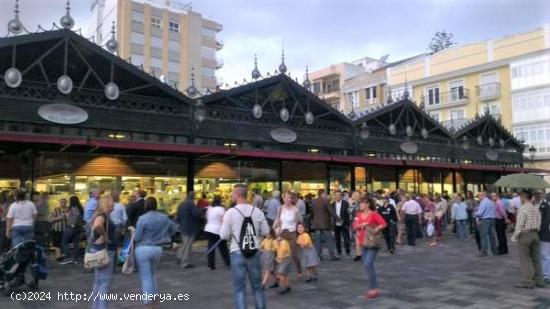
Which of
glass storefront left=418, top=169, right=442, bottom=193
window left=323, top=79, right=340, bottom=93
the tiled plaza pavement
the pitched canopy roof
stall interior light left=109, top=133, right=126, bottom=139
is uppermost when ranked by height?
window left=323, top=79, right=340, bottom=93

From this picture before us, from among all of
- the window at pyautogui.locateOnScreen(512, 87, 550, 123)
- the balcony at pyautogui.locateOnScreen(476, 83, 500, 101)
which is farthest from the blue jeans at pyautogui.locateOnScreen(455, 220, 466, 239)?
the balcony at pyautogui.locateOnScreen(476, 83, 500, 101)

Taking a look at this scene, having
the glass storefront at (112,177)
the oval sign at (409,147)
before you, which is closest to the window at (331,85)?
the oval sign at (409,147)

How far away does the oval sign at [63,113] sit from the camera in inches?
498

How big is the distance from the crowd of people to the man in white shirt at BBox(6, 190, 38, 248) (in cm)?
2

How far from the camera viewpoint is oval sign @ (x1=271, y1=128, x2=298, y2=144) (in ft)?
56.6

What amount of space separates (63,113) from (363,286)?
898 cm

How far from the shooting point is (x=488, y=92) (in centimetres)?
4141

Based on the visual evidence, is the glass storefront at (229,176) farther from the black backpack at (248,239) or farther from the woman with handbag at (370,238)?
the black backpack at (248,239)

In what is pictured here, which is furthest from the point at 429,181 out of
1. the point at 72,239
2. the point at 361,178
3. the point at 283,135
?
the point at 72,239

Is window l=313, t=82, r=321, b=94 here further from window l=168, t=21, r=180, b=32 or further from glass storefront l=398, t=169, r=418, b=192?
glass storefront l=398, t=169, r=418, b=192

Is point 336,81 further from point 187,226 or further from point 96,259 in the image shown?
point 96,259

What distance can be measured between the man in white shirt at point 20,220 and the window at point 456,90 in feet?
133

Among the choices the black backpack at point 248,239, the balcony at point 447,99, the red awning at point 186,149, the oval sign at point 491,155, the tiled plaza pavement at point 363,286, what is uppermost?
the balcony at point 447,99

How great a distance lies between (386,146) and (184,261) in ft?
43.2
